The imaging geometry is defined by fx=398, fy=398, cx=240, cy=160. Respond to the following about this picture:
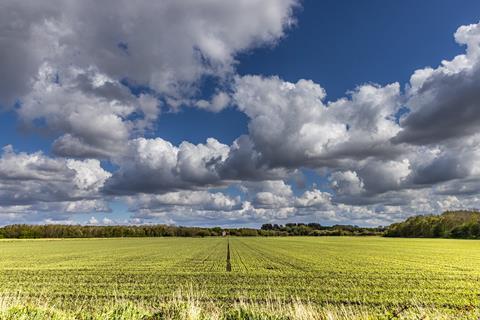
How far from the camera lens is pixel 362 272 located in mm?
36219

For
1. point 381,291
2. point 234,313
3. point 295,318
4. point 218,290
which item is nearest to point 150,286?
point 218,290

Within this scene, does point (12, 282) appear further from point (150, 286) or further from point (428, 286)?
point (428, 286)

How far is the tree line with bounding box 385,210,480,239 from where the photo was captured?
14912cm

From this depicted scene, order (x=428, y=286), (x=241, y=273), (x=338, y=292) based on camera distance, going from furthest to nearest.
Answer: (x=241, y=273), (x=428, y=286), (x=338, y=292)

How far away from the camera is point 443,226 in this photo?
166m

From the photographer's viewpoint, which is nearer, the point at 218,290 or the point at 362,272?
the point at 218,290

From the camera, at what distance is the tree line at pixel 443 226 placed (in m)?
149

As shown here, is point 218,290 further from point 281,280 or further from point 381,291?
point 381,291

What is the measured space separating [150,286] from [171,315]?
1644 centimetres

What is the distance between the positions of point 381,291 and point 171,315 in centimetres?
1719

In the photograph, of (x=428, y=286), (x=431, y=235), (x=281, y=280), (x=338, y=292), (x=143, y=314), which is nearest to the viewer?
(x=143, y=314)

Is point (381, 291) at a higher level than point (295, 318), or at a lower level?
lower

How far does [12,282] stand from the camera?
32.2 meters

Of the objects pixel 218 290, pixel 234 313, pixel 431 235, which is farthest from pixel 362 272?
pixel 431 235
